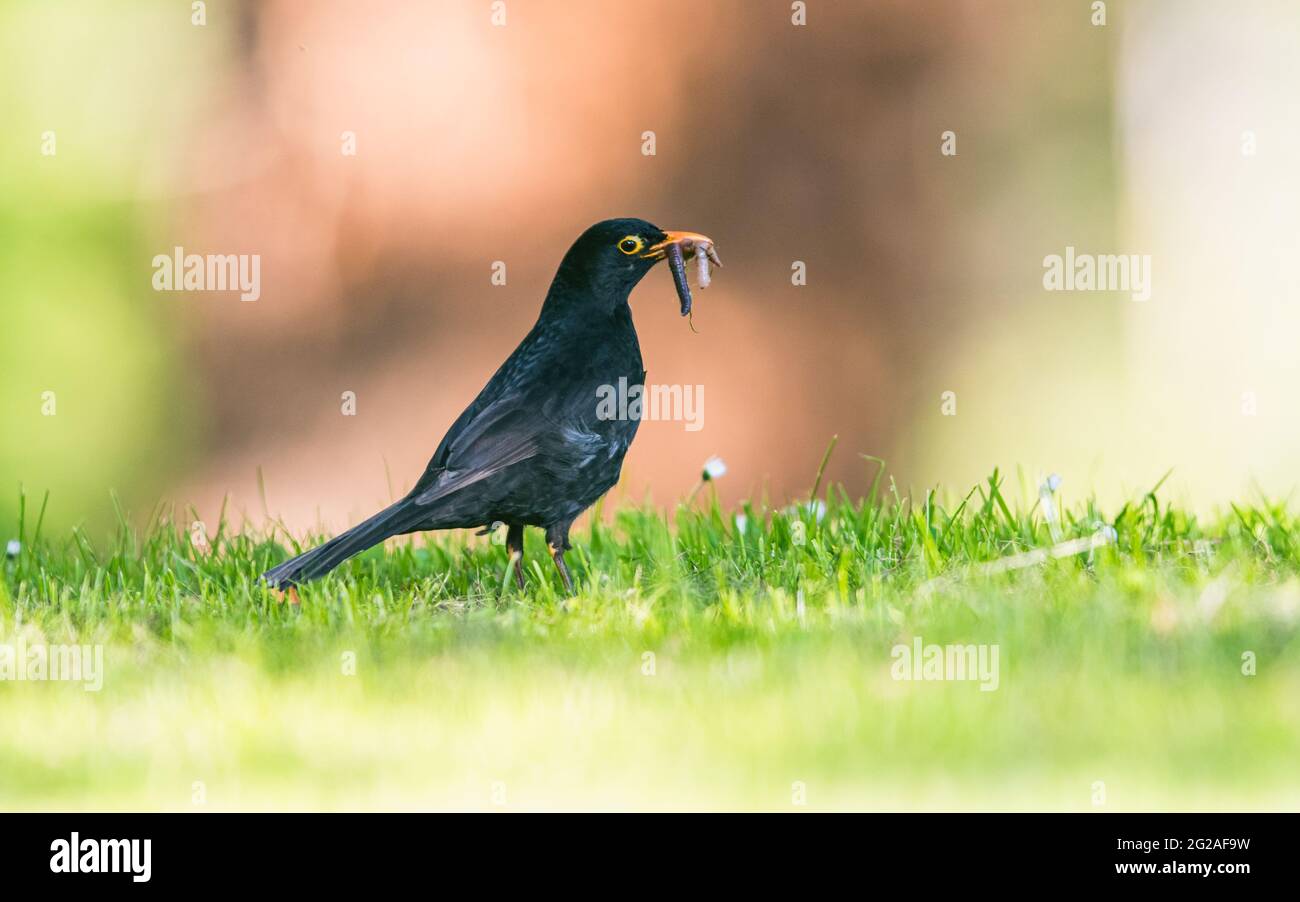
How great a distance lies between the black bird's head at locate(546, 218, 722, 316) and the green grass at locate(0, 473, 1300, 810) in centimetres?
98

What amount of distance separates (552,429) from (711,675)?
1.67 metres

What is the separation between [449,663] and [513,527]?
5.11 ft

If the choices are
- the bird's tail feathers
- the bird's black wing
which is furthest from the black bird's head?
the bird's tail feathers

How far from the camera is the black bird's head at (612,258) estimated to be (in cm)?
540

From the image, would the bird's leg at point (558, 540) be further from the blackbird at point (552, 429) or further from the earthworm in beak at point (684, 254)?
the earthworm in beak at point (684, 254)

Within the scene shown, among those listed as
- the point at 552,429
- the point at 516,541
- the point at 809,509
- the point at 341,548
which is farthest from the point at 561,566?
the point at 809,509

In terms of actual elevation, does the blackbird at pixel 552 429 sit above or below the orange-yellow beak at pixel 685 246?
below

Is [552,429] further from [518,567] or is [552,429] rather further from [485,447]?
[518,567]

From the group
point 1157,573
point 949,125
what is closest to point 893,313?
point 949,125

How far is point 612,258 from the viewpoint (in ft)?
17.8

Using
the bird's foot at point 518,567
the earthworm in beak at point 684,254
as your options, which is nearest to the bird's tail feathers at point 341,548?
the bird's foot at point 518,567

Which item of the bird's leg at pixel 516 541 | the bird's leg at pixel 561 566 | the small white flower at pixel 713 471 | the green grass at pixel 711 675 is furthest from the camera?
the small white flower at pixel 713 471

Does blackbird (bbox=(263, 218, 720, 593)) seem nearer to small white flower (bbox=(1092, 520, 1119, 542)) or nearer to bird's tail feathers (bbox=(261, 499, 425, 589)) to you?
Result: bird's tail feathers (bbox=(261, 499, 425, 589))
